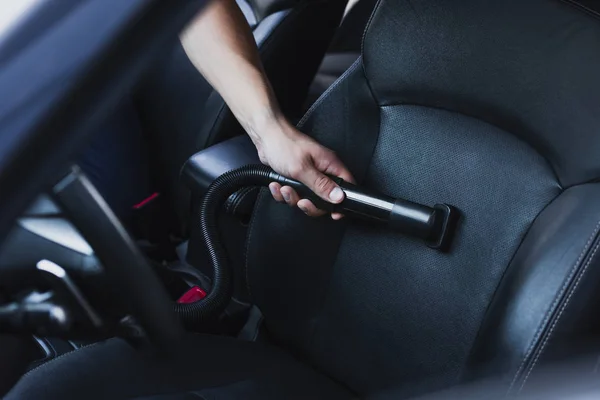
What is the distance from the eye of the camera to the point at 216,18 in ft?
4.90

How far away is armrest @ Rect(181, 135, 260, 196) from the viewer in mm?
1564

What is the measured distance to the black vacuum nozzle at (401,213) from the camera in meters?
1.24

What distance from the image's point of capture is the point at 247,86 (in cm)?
148

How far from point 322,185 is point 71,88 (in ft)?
2.14

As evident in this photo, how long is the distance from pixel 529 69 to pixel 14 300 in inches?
29.2

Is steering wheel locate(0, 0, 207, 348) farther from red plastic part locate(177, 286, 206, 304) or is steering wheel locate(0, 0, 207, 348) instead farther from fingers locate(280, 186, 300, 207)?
red plastic part locate(177, 286, 206, 304)

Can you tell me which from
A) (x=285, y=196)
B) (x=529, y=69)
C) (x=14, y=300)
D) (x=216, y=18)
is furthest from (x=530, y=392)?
(x=216, y=18)

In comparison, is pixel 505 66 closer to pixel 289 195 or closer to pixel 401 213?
pixel 401 213

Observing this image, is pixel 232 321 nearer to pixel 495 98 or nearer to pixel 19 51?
pixel 495 98

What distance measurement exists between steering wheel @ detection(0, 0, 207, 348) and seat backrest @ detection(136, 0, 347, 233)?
40.7 inches

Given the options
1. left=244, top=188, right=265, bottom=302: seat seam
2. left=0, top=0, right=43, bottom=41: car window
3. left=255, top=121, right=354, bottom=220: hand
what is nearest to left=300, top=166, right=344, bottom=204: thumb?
left=255, top=121, right=354, bottom=220: hand

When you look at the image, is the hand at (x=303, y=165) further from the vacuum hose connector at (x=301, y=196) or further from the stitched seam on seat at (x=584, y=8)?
the stitched seam on seat at (x=584, y=8)

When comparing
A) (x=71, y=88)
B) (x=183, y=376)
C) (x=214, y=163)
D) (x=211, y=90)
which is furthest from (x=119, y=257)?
(x=211, y=90)

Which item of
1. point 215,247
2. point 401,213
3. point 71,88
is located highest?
point 71,88
